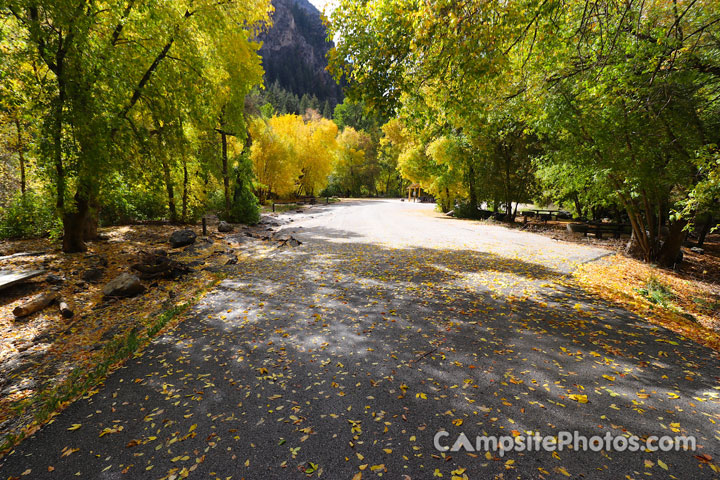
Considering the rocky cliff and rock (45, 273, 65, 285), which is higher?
the rocky cliff

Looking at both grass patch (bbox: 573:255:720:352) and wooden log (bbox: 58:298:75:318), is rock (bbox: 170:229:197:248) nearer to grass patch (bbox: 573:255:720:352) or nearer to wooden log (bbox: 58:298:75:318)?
wooden log (bbox: 58:298:75:318)

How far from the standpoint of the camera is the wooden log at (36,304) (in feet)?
17.0

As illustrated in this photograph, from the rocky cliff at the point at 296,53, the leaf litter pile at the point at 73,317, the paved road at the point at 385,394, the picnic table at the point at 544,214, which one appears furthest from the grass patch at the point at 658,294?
the rocky cliff at the point at 296,53

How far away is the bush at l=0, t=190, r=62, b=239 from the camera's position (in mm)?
9930

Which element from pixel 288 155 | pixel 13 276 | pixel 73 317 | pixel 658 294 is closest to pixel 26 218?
pixel 13 276

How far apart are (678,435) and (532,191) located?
22115 millimetres

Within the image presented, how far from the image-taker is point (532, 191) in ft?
71.6

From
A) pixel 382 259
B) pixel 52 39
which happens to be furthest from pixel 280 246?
pixel 52 39

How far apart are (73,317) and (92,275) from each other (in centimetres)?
206

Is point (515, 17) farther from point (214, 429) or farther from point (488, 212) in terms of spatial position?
point (488, 212)

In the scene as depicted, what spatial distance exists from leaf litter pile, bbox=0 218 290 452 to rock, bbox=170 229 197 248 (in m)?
0.34

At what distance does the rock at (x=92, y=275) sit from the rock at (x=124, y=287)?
96 centimetres

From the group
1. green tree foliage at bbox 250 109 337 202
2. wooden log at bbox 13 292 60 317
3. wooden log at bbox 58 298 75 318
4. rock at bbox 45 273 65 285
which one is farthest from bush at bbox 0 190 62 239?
green tree foliage at bbox 250 109 337 202

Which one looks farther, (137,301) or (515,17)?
(137,301)
